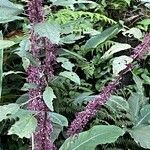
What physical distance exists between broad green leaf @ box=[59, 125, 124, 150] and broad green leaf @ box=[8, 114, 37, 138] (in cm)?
22

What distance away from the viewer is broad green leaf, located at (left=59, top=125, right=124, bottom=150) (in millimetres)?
1398

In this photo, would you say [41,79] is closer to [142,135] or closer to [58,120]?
[58,120]

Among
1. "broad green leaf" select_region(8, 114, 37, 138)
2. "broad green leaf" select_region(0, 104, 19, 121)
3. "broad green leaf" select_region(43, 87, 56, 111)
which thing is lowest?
"broad green leaf" select_region(8, 114, 37, 138)

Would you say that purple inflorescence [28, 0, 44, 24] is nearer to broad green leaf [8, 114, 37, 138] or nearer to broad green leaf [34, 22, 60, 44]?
broad green leaf [34, 22, 60, 44]

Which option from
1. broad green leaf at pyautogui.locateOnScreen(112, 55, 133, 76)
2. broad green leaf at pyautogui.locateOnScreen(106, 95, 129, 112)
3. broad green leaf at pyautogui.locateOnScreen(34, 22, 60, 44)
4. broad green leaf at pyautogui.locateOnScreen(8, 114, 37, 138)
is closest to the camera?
broad green leaf at pyautogui.locateOnScreen(34, 22, 60, 44)

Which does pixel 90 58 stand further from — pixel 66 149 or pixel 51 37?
pixel 51 37

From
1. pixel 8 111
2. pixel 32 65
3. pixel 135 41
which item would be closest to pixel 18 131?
pixel 8 111

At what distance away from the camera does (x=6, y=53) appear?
2.05m

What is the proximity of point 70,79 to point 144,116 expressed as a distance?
332 millimetres

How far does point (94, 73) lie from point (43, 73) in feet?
3.14

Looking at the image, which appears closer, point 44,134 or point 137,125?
point 44,134

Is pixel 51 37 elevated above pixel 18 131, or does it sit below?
above

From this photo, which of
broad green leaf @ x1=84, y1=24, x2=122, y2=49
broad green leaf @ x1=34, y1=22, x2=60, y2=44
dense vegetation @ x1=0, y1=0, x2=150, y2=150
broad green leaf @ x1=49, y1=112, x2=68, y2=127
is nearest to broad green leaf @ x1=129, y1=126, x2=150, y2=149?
dense vegetation @ x1=0, y1=0, x2=150, y2=150

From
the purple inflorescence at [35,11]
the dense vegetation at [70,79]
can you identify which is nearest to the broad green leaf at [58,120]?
the dense vegetation at [70,79]
